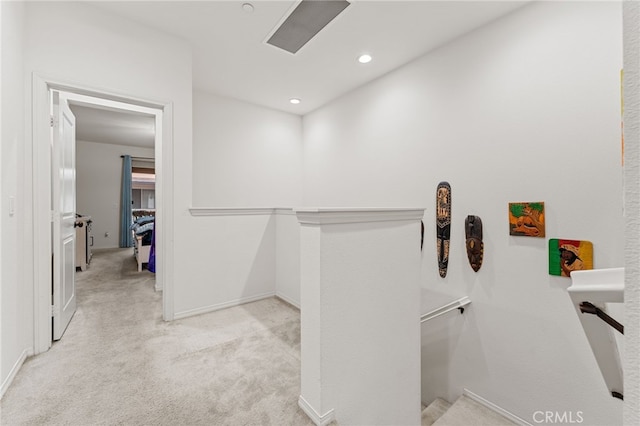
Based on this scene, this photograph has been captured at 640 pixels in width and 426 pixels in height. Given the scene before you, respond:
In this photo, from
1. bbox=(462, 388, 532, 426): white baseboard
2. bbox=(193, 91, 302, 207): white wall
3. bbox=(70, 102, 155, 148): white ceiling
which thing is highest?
bbox=(70, 102, 155, 148): white ceiling

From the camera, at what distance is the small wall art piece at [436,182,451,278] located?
2.59 meters

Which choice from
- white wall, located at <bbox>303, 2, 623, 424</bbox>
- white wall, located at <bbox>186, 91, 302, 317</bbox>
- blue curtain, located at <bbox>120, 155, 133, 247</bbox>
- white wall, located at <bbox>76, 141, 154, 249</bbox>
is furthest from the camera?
blue curtain, located at <bbox>120, 155, 133, 247</bbox>

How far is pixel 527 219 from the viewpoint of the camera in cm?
209

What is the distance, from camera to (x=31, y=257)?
6.17ft

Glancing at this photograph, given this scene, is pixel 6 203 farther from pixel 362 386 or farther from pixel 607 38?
pixel 607 38

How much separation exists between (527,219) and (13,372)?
3676mm

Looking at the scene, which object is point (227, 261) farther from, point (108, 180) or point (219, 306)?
point (108, 180)

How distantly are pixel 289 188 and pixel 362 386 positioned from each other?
11.2 feet

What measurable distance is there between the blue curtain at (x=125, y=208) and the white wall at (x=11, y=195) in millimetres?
5796

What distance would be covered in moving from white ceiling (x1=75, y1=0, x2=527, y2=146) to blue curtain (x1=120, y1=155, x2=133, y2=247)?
4.78m

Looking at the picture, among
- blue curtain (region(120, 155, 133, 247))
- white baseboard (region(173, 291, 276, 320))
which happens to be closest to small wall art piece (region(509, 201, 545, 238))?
white baseboard (region(173, 291, 276, 320))

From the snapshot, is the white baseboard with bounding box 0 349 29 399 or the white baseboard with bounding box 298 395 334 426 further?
the white baseboard with bounding box 0 349 29 399

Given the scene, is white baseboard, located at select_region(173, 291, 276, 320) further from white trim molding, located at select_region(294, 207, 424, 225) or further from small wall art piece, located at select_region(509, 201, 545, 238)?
small wall art piece, located at select_region(509, 201, 545, 238)

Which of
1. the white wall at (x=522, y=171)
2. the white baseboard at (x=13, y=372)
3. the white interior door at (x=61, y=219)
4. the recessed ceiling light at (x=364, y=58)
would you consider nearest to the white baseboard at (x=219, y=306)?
the white interior door at (x=61, y=219)
